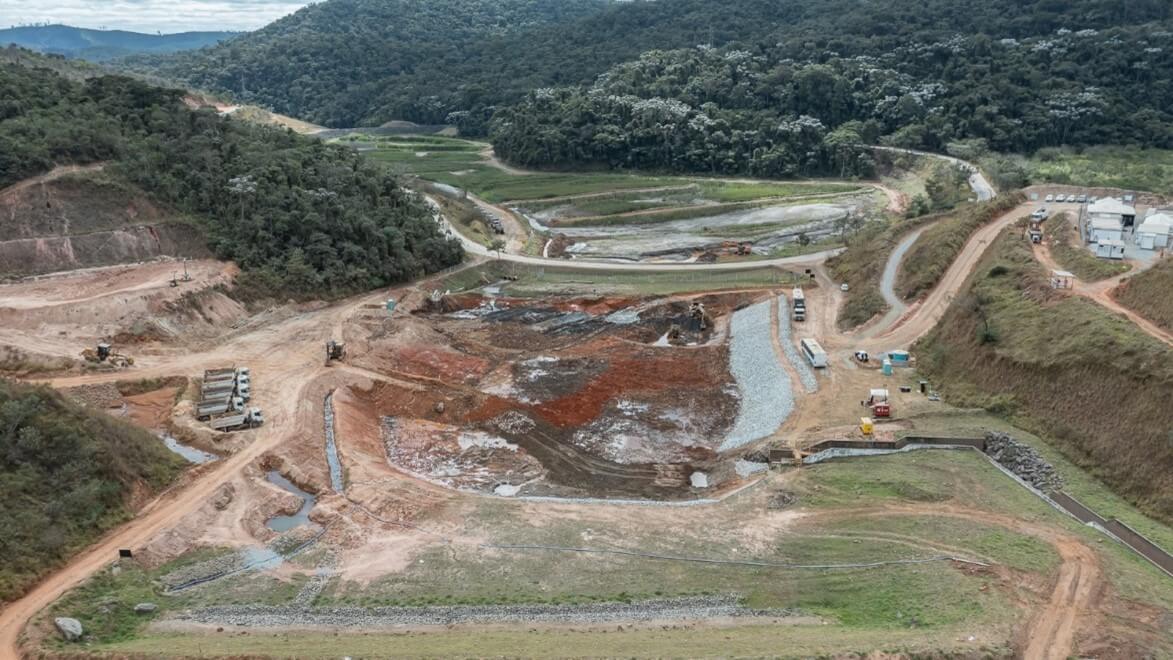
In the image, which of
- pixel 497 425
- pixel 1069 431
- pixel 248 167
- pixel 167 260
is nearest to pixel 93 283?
pixel 167 260

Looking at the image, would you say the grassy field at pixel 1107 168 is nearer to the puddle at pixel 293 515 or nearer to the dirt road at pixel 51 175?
the puddle at pixel 293 515

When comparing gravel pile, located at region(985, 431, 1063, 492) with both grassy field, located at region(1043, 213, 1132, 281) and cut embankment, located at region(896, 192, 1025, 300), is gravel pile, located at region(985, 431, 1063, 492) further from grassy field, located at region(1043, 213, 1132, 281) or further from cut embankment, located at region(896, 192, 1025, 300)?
cut embankment, located at region(896, 192, 1025, 300)

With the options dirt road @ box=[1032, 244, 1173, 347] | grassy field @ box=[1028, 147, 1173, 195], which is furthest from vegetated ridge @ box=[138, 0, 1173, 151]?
dirt road @ box=[1032, 244, 1173, 347]

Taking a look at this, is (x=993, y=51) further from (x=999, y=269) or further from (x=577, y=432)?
(x=577, y=432)

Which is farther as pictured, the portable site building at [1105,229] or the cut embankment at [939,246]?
the cut embankment at [939,246]

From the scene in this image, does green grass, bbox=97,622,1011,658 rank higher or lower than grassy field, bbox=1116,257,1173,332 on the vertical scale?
lower

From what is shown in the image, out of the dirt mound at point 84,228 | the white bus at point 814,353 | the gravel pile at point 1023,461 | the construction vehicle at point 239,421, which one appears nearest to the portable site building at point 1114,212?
the white bus at point 814,353
